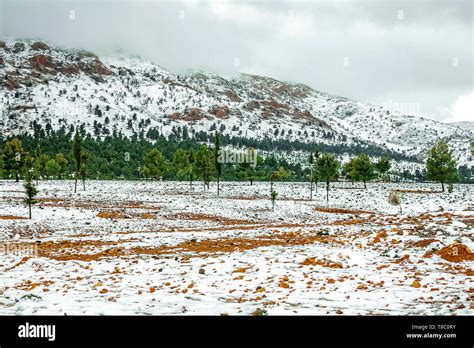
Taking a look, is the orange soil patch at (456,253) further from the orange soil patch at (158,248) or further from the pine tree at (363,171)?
the pine tree at (363,171)

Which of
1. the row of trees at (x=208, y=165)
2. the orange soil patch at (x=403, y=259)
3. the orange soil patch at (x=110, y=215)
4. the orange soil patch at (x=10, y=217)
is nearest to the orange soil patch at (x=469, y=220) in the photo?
the orange soil patch at (x=403, y=259)

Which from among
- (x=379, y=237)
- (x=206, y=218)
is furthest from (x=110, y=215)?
(x=379, y=237)

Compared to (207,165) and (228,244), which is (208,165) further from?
(228,244)

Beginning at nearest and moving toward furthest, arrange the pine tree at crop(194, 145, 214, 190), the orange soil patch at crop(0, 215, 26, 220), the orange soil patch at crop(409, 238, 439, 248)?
the orange soil patch at crop(409, 238, 439, 248)
the orange soil patch at crop(0, 215, 26, 220)
the pine tree at crop(194, 145, 214, 190)

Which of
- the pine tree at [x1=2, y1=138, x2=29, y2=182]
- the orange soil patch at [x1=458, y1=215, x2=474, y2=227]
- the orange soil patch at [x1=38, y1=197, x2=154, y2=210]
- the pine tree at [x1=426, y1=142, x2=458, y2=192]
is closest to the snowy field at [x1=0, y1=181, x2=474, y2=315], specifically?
the orange soil patch at [x1=458, y1=215, x2=474, y2=227]

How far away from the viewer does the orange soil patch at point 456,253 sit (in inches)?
592

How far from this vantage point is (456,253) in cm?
1547

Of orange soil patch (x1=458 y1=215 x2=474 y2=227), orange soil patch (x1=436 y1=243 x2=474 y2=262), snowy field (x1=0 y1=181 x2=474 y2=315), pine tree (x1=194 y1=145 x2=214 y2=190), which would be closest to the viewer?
snowy field (x1=0 y1=181 x2=474 y2=315)

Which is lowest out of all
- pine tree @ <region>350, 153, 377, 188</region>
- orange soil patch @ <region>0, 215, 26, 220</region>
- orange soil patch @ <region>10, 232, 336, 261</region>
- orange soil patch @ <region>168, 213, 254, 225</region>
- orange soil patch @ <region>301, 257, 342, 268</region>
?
orange soil patch @ <region>168, 213, 254, 225</region>

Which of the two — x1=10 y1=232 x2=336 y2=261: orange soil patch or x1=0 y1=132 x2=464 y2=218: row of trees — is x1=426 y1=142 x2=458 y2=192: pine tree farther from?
x1=10 y1=232 x2=336 y2=261: orange soil patch

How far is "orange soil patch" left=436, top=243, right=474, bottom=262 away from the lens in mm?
15047

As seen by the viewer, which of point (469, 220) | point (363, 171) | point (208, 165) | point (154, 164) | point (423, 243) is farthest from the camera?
point (154, 164)
